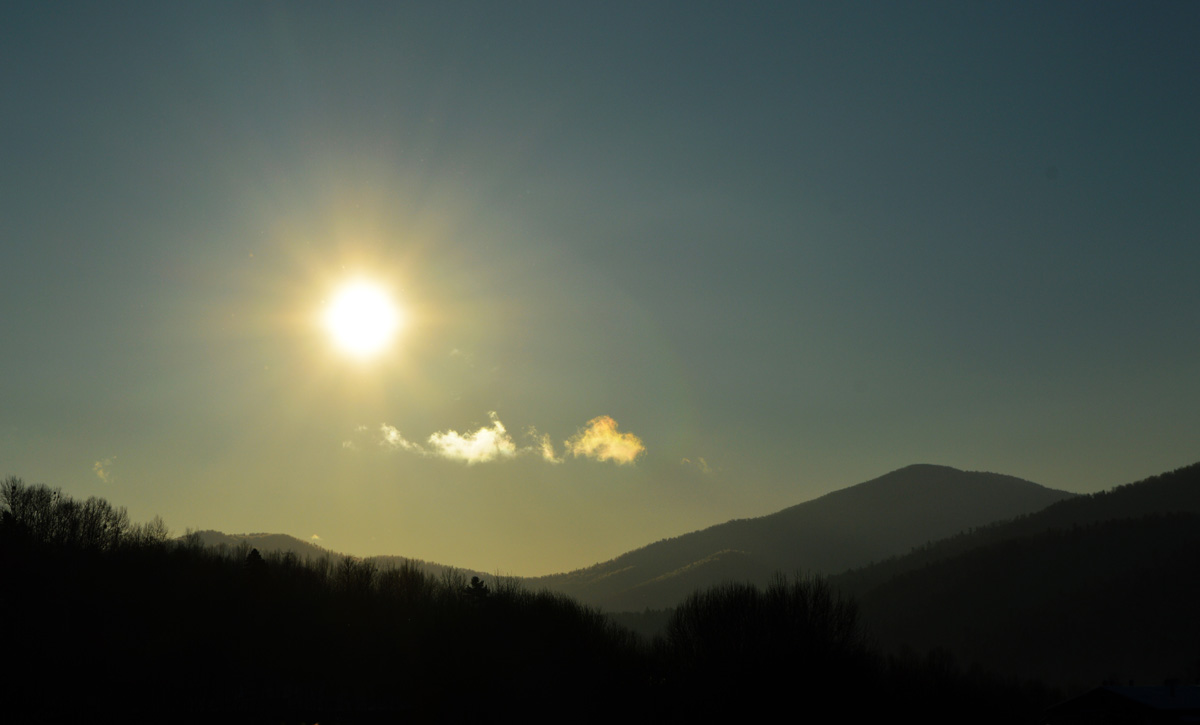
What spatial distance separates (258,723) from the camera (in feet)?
219

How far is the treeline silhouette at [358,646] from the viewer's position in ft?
191

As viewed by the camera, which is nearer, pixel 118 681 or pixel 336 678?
pixel 118 681

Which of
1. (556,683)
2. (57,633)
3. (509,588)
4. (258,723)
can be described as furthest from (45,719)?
(509,588)

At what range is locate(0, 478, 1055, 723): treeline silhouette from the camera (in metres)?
58.2

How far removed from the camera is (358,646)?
3076 inches

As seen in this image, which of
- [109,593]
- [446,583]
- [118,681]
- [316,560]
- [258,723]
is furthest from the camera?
[316,560]

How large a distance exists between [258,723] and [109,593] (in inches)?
732

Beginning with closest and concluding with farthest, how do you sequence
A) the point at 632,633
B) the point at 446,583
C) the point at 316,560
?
the point at 632,633, the point at 446,583, the point at 316,560

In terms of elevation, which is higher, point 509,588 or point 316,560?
point 316,560

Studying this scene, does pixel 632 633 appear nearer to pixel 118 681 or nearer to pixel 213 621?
pixel 213 621

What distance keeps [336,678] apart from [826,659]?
146 ft

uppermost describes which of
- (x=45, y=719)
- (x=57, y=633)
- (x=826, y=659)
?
(x=57, y=633)

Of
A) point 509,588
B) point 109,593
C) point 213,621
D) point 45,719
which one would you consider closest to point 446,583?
point 509,588

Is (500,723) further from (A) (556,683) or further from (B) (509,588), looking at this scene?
(B) (509,588)
